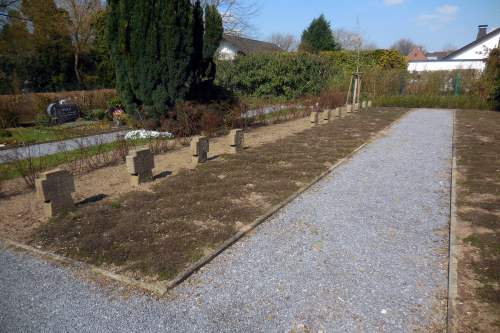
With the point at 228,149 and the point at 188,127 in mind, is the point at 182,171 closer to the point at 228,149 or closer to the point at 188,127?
the point at 228,149

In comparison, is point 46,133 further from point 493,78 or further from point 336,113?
point 493,78

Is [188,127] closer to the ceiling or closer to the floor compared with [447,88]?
closer to the floor

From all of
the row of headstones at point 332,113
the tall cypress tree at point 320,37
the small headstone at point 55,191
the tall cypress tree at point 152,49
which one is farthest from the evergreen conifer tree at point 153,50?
the tall cypress tree at point 320,37

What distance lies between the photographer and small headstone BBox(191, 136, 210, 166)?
22.9 feet

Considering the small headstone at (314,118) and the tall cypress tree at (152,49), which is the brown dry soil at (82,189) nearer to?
the tall cypress tree at (152,49)

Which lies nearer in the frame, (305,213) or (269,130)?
(305,213)

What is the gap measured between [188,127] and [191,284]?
A: 281 inches

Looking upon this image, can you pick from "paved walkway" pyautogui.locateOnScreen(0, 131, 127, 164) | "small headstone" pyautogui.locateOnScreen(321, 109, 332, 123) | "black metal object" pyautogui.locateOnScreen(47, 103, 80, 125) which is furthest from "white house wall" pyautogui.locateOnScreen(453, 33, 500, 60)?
"paved walkway" pyautogui.locateOnScreen(0, 131, 127, 164)

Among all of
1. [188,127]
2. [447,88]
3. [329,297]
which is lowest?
[329,297]

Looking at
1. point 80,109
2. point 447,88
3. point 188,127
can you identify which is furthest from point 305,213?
point 447,88

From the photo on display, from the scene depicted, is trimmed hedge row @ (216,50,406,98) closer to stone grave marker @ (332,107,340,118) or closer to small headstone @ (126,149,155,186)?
stone grave marker @ (332,107,340,118)

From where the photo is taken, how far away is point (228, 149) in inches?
343

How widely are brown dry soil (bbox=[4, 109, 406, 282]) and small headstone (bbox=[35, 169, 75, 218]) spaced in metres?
0.17

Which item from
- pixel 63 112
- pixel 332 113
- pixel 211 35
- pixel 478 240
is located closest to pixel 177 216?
pixel 478 240
